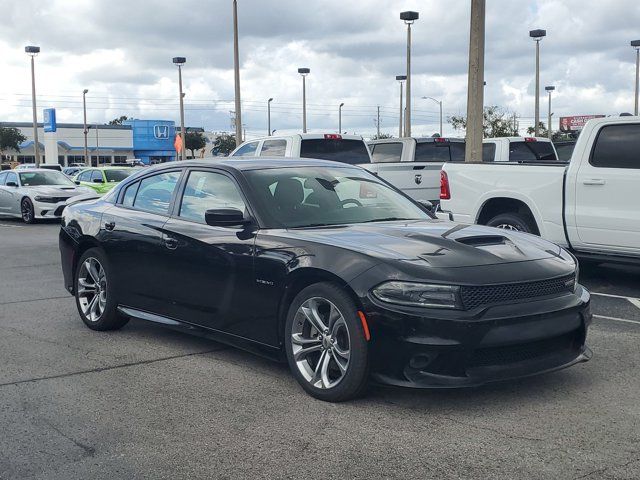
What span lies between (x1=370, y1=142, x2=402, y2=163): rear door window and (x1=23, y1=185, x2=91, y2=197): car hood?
8.18m

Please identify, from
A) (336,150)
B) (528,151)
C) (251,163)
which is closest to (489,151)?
(528,151)

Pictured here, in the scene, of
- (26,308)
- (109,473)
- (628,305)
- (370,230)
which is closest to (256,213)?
(370,230)

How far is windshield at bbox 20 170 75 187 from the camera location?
22.0 m

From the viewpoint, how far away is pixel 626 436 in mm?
4270

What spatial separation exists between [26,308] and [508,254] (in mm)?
5356

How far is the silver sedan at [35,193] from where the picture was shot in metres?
20.9

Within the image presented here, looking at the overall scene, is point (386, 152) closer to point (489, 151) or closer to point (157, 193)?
point (489, 151)

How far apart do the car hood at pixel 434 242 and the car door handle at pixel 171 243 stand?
1.10m

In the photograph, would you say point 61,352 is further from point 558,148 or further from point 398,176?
point 558,148

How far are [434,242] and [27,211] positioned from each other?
59.7 feet

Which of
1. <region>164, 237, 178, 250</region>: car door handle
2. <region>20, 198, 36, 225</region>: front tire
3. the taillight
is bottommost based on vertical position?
<region>20, 198, 36, 225</region>: front tire

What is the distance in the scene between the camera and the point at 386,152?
17.4 meters

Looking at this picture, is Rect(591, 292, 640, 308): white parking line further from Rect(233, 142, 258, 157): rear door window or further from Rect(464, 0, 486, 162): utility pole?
Rect(233, 142, 258, 157): rear door window

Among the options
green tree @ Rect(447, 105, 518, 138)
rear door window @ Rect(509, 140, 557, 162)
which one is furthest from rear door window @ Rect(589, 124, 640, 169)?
green tree @ Rect(447, 105, 518, 138)
